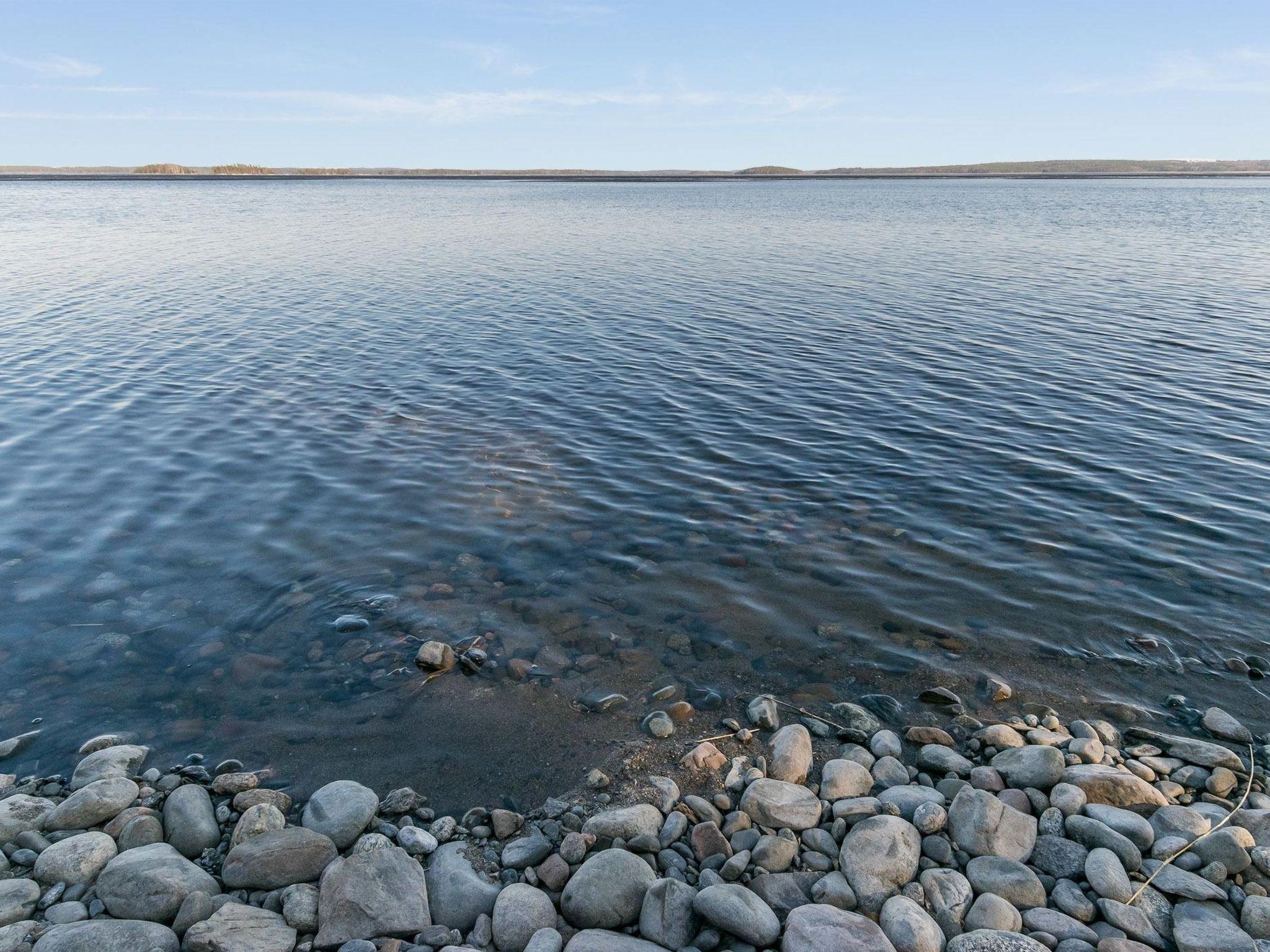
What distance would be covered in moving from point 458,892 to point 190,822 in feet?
8.14

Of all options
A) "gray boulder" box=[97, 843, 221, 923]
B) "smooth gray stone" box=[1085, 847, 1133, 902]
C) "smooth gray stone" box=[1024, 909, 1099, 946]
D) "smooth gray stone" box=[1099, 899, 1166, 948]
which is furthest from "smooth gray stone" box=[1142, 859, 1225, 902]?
"gray boulder" box=[97, 843, 221, 923]

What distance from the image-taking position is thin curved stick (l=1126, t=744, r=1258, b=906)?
5.73 metres

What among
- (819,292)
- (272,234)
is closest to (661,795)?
(819,292)

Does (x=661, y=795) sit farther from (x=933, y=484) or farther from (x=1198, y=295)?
(x=1198, y=295)

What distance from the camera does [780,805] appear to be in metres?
6.67

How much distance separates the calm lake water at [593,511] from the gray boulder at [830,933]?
2.55 metres

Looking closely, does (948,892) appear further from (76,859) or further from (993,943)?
(76,859)

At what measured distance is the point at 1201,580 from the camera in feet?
34.1

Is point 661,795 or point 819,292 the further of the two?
point 819,292

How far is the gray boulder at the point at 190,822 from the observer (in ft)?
20.5

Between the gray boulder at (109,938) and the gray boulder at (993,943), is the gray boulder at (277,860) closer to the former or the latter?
the gray boulder at (109,938)

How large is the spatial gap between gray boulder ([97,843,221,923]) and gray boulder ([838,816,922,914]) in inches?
198

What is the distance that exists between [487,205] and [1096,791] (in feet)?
326

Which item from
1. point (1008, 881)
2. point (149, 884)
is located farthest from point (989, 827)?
point (149, 884)
